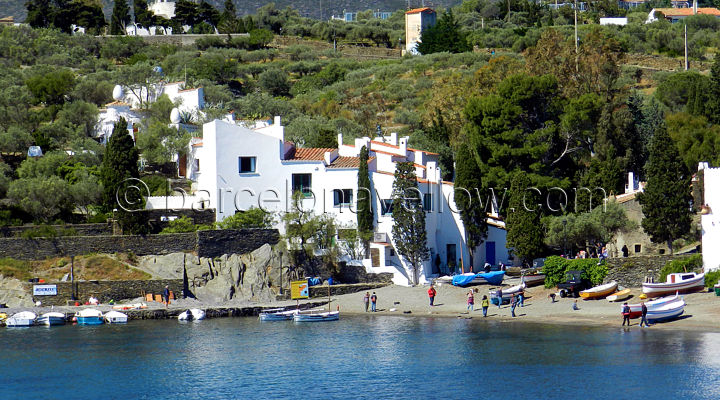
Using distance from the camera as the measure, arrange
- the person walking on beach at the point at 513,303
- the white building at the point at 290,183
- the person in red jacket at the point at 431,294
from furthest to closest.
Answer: the white building at the point at 290,183
the person in red jacket at the point at 431,294
the person walking on beach at the point at 513,303

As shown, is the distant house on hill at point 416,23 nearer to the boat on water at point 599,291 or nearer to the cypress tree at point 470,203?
the cypress tree at point 470,203

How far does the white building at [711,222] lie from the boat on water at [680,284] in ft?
5.50

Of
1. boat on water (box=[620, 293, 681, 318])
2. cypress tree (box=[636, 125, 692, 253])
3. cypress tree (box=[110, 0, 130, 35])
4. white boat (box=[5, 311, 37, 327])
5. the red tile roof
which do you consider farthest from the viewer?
cypress tree (box=[110, 0, 130, 35])

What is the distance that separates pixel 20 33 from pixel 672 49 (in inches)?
3047

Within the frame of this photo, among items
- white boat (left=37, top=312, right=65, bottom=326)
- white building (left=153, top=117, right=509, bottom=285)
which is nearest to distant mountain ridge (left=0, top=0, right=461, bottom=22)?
white building (left=153, top=117, right=509, bottom=285)

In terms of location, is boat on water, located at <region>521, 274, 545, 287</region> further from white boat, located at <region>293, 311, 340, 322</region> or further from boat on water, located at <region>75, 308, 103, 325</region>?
boat on water, located at <region>75, 308, 103, 325</region>

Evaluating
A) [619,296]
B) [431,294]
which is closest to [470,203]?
[431,294]

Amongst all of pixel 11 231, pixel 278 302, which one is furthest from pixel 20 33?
pixel 278 302

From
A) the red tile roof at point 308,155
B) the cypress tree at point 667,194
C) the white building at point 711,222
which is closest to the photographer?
the white building at point 711,222

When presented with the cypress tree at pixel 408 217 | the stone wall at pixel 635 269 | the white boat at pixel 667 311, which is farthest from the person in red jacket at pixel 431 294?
the white boat at pixel 667 311

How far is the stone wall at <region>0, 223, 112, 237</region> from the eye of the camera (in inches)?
2470

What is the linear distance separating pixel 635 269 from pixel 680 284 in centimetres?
391

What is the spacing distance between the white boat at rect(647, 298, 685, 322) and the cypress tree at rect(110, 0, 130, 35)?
10607 centimetres

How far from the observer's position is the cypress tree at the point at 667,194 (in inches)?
2329
